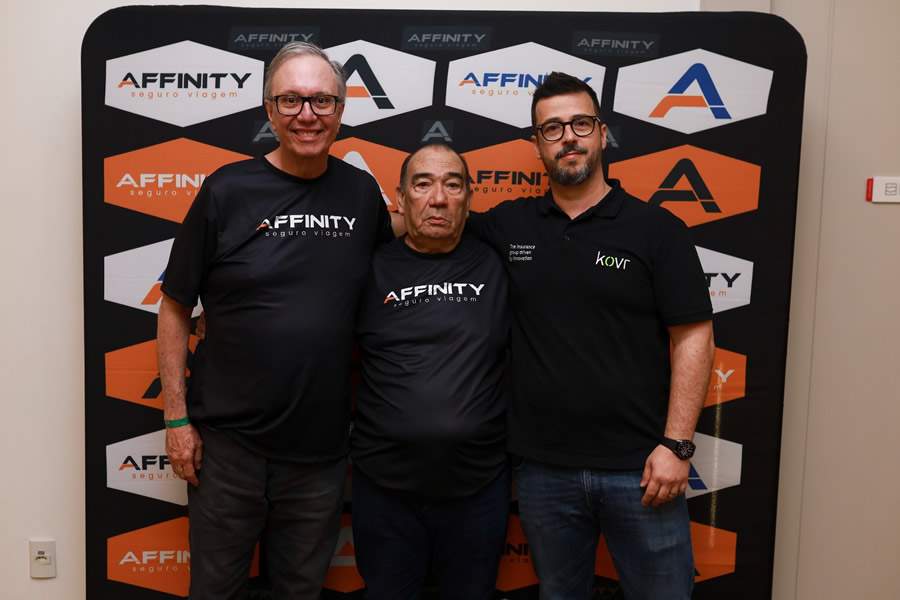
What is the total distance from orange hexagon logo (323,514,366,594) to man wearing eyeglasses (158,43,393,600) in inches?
13.0

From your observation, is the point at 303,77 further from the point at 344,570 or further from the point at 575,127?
the point at 344,570

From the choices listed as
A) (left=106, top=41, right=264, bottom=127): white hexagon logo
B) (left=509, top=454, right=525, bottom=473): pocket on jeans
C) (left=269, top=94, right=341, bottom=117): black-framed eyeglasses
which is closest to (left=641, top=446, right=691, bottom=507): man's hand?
(left=509, top=454, right=525, bottom=473): pocket on jeans

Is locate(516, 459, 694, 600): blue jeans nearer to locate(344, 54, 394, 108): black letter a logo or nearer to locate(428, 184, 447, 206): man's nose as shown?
locate(428, 184, 447, 206): man's nose

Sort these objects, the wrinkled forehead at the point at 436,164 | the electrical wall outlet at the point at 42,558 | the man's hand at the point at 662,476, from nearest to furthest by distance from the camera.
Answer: the man's hand at the point at 662,476, the wrinkled forehead at the point at 436,164, the electrical wall outlet at the point at 42,558

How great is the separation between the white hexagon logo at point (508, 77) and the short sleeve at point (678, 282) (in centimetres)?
62

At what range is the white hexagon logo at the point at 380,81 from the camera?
1.81 m

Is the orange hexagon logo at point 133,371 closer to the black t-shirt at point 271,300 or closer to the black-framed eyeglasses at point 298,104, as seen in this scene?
the black t-shirt at point 271,300

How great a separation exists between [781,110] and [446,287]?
1.17 m

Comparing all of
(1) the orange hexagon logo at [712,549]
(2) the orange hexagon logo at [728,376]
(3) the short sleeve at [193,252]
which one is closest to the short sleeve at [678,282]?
(2) the orange hexagon logo at [728,376]

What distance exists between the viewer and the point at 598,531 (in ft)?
5.16

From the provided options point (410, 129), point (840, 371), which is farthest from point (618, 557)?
point (410, 129)

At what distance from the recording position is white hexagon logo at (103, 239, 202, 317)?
1830 mm

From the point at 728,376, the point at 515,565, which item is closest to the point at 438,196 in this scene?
the point at 728,376

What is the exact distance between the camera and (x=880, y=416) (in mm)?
1908
